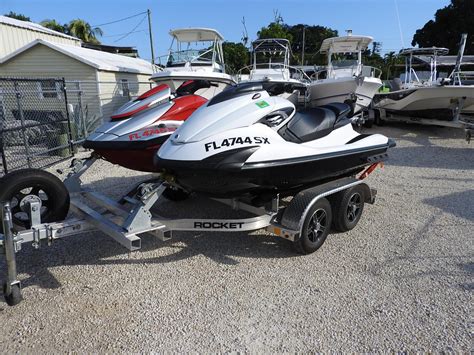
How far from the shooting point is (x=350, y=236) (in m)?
4.13

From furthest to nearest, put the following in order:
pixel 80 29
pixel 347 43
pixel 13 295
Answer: pixel 80 29
pixel 347 43
pixel 13 295

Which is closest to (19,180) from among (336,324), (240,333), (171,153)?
(171,153)

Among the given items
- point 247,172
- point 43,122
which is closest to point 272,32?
point 43,122

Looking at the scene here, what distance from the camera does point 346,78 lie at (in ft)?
34.9

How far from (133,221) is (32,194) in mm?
1074

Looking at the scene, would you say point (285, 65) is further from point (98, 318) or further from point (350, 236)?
point (98, 318)

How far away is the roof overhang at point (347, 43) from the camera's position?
1227 centimetres

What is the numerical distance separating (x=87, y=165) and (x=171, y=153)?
152 centimetres

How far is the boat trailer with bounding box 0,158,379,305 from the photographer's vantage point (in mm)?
2717

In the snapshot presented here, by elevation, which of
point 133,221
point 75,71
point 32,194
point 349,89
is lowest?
point 133,221

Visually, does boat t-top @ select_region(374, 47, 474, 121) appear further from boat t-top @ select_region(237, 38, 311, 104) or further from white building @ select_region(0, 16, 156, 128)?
white building @ select_region(0, 16, 156, 128)

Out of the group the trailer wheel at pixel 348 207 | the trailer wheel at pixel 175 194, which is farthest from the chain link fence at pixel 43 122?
the trailer wheel at pixel 348 207

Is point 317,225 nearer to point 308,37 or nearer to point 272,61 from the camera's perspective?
point 272,61

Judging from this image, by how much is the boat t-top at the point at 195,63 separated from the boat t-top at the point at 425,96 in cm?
487
